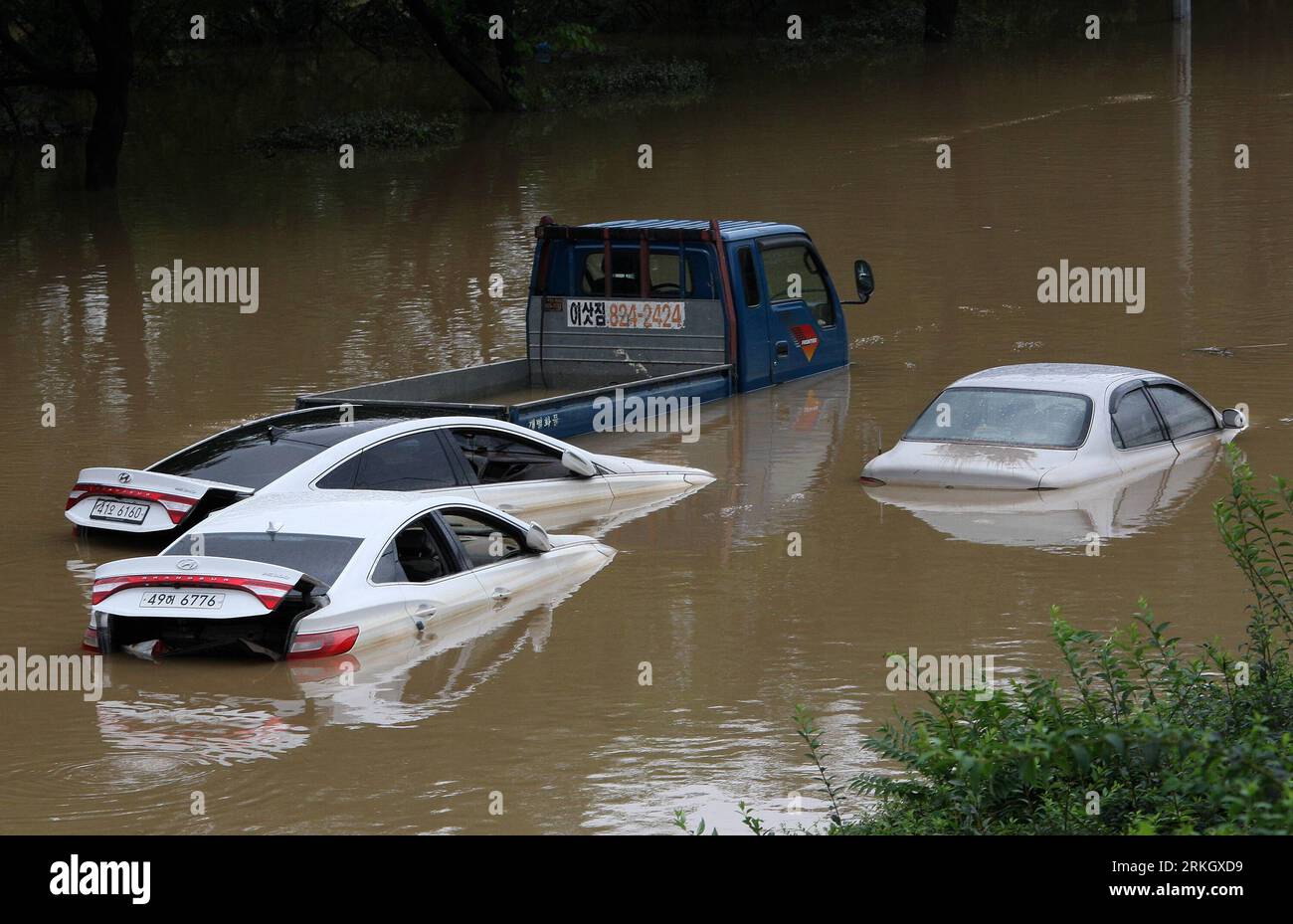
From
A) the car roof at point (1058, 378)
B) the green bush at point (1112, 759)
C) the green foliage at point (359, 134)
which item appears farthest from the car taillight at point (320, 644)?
the green foliage at point (359, 134)

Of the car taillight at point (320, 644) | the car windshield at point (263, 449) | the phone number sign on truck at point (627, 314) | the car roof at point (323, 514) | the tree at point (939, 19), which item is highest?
the tree at point (939, 19)

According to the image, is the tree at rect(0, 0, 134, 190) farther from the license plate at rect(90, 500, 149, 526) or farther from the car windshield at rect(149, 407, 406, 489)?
the license plate at rect(90, 500, 149, 526)

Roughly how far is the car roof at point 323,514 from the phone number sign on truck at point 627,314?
8.12 m

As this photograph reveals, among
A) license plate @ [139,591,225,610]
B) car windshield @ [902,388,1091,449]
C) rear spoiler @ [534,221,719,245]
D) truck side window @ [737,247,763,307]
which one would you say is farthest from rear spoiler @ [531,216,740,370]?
license plate @ [139,591,225,610]

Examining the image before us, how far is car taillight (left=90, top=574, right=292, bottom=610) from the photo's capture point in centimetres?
1124

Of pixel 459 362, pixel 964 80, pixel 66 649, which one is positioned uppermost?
pixel 964 80

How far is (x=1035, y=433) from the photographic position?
16406mm

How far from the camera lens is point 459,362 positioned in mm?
23719

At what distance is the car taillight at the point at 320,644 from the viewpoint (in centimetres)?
1141

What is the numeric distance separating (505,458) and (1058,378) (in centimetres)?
492

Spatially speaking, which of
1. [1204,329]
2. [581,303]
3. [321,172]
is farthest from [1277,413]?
[321,172]

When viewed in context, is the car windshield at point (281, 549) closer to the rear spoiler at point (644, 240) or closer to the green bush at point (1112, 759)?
the green bush at point (1112, 759)
